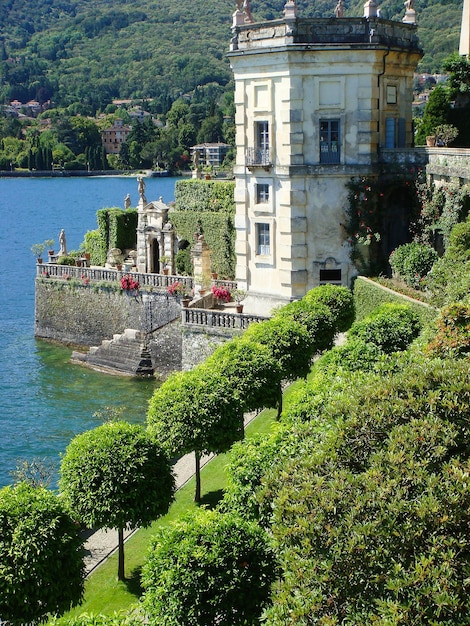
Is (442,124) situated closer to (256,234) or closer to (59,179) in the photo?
(256,234)

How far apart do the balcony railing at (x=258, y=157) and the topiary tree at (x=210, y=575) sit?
2278 centimetres

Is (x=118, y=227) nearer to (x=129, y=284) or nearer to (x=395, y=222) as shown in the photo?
(x=129, y=284)

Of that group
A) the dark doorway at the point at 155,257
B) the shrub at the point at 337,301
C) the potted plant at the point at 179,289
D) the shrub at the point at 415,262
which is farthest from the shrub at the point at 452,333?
the dark doorway at the point at 155,257

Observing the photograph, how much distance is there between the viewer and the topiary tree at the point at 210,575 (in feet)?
Result: 43.1

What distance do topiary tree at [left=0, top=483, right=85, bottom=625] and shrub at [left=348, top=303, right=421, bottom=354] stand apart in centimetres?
1124

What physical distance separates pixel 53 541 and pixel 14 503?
38.6 inches

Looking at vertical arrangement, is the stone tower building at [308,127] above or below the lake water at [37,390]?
above

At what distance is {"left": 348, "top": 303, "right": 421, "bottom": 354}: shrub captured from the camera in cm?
2445

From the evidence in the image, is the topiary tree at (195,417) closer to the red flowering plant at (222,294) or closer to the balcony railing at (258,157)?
the balcony railing at (258,157)

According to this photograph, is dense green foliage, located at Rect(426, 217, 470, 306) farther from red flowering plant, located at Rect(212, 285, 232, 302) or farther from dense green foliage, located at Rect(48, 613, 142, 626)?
dense green foliage, located at Rect(48, 613, 142, 626)

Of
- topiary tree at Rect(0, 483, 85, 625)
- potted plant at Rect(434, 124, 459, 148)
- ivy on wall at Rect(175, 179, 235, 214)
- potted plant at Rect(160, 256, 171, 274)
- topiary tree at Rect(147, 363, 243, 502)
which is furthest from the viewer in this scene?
potted plant at Rect(160, 256, 171, 274)

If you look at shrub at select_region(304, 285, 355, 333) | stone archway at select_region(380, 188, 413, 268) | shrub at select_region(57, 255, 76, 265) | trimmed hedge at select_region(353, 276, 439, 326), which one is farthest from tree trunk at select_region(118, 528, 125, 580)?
shrub at select_region(57, 255, 76, 265)

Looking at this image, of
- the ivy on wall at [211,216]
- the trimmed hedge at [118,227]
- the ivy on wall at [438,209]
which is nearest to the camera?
the ivy on wall at [438,209]

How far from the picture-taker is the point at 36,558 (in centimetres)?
1489
